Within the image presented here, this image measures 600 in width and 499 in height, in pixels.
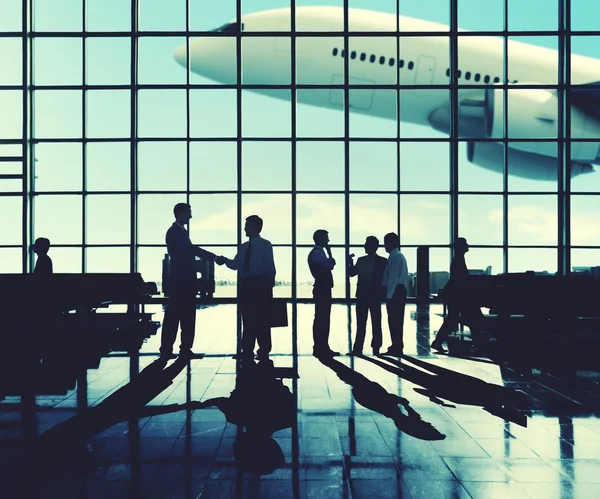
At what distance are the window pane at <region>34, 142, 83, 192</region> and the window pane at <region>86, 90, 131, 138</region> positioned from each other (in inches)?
20.6

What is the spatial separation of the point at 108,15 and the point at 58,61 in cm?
132

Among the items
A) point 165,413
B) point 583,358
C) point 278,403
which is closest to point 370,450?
point 278,403

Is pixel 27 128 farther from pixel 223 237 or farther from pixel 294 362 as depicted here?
pixel 294 362

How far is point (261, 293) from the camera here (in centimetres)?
505

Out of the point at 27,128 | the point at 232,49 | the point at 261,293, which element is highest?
the point at 232,49

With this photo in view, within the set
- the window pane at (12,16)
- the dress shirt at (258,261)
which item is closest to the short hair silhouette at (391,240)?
the dress shirt at (258,261)

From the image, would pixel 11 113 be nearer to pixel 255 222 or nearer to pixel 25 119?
pixel 25 119

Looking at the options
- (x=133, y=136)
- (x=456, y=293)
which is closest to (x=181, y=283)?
(x=456, y=293)

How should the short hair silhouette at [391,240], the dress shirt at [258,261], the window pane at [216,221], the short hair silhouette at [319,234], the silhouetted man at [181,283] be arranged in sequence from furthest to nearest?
the window pane at [216,221] < the short hair silhouette at [391,240] < the short hair silhouette at [319,234] < the silhouetted man at [181,283] < the dress shirt at [258,261]

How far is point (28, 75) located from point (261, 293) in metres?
8.40

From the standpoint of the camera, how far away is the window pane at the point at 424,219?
10828 mm

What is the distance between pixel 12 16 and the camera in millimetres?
10867

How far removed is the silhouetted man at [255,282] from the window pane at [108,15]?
755cm

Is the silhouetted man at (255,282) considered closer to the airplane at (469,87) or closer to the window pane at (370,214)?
the window pane at (370,214)
